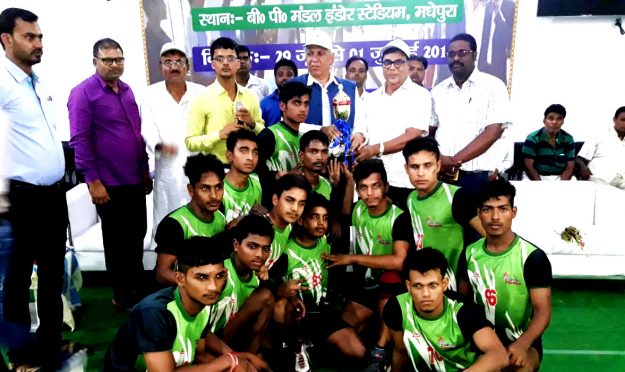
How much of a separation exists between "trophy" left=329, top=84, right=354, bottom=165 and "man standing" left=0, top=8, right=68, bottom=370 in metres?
1.37

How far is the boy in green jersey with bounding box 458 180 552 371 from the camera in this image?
2.24 metres

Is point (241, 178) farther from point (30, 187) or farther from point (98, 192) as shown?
point (30, 187)

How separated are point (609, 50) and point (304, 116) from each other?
3710 mm

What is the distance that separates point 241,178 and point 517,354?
1.54m

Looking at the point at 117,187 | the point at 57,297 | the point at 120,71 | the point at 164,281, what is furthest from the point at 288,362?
the point at 120,71

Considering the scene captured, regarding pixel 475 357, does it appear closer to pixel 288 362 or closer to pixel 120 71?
pixel 288 362

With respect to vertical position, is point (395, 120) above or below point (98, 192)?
above

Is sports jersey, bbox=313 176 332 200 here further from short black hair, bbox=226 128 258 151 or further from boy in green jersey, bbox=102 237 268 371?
boy in green jersey, bbox=102 237 268 371

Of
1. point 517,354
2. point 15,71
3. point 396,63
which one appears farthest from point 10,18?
point 517,354

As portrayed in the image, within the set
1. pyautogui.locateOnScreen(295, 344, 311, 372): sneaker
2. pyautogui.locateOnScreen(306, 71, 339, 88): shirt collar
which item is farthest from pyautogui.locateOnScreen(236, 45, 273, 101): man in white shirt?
pyautogui.locateOnScreen(295, 344, 311, 372): sneaker

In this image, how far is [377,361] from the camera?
8.49 feet

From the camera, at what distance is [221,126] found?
3.10m

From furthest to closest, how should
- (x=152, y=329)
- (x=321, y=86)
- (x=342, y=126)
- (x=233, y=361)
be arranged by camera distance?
(x=321, y=86) → (x=342, y=126) → (x=233, y=361) → (x=152, y=329)

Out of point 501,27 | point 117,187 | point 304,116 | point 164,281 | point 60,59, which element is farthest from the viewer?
→ point 60,59
